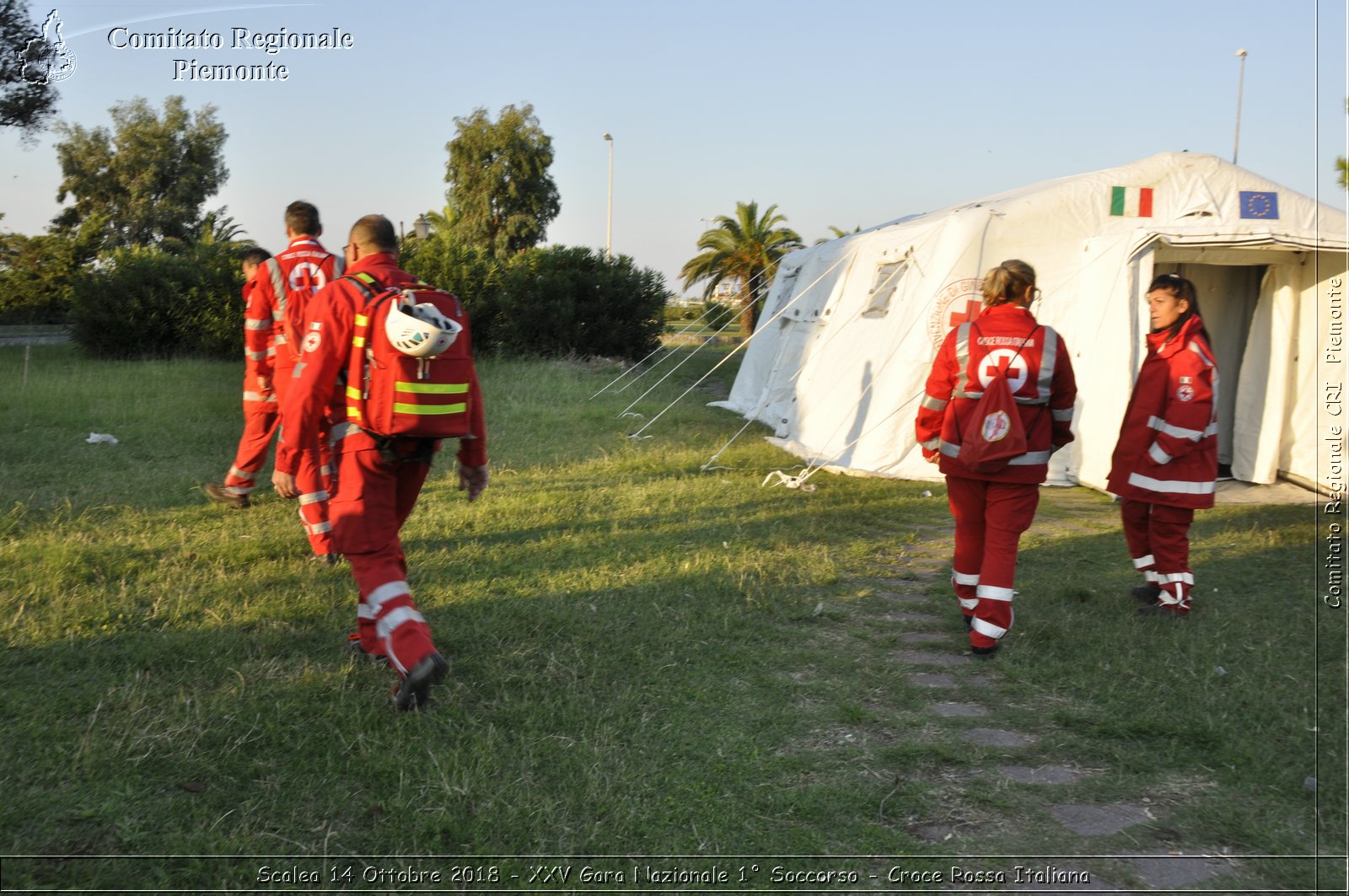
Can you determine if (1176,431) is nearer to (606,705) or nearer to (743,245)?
(606,705)

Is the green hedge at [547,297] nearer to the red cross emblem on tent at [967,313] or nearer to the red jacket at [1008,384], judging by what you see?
the red cross emblem on tent at [967,313]

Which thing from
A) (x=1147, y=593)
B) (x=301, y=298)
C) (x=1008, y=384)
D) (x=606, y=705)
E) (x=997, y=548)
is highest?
(x=301, y=298)

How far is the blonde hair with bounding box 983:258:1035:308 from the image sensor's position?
496cm

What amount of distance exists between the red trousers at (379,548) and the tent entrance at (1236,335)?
8.84m

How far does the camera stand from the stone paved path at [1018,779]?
9.74 feet

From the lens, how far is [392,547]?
404 cm

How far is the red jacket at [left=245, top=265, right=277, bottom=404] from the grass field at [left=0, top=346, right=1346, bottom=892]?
959mm

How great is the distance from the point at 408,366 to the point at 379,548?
749 mm

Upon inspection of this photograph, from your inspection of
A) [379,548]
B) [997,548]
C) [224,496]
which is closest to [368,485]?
[379,548]

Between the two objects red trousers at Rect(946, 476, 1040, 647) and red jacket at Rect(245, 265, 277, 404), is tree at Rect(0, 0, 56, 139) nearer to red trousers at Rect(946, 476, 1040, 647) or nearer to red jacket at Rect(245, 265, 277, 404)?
red jacket at Rect(245, 265, 277, 404)

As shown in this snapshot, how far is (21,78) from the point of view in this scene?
17.4m

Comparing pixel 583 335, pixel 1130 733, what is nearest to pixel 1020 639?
pixel 1130 733

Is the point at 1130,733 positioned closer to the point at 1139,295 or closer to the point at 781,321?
the point at 1139,295

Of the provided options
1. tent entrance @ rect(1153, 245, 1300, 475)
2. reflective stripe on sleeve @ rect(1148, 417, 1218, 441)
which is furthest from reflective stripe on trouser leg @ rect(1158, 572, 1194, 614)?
tent entrance @ rect(1153, 245, 1300, 475)
